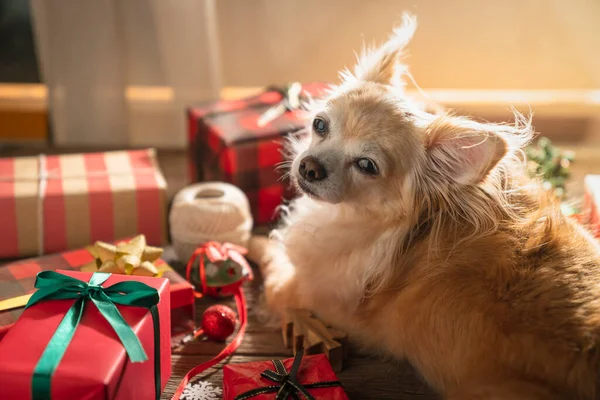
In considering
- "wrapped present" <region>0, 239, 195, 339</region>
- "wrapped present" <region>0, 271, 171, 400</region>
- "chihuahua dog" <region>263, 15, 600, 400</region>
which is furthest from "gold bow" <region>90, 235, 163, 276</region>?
"chihuahua dog" <region>263, 15, 600, 400</region>

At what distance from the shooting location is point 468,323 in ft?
4.37

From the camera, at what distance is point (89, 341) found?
1237 mm

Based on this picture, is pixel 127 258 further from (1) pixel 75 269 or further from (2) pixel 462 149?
(2) pixel 462 149

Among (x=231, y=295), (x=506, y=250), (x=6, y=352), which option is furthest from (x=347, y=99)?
(x=6, y=352)

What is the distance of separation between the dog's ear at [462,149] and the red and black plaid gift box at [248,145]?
2.40 ft

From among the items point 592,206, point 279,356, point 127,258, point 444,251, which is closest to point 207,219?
point 127,258

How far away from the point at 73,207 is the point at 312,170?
87 centimetres

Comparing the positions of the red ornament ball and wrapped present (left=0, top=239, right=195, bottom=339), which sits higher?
wrapped present (left=0, top=239, right=195, bottom=339)

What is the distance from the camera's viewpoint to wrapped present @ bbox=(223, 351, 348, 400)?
4.30ft

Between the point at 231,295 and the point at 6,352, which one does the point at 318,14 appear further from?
the point at 6,352

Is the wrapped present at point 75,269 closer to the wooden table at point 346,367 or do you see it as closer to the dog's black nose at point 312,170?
the wooden table at point 346,367

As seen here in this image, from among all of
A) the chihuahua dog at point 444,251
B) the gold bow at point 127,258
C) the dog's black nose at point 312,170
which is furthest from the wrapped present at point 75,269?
the dog's black nose at point 312,170

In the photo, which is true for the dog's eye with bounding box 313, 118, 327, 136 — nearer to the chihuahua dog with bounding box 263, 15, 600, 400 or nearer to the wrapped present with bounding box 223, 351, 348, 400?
the chihuahua dog with bounding box 263, 15, 600, 400

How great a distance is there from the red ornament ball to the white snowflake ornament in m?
0.16
